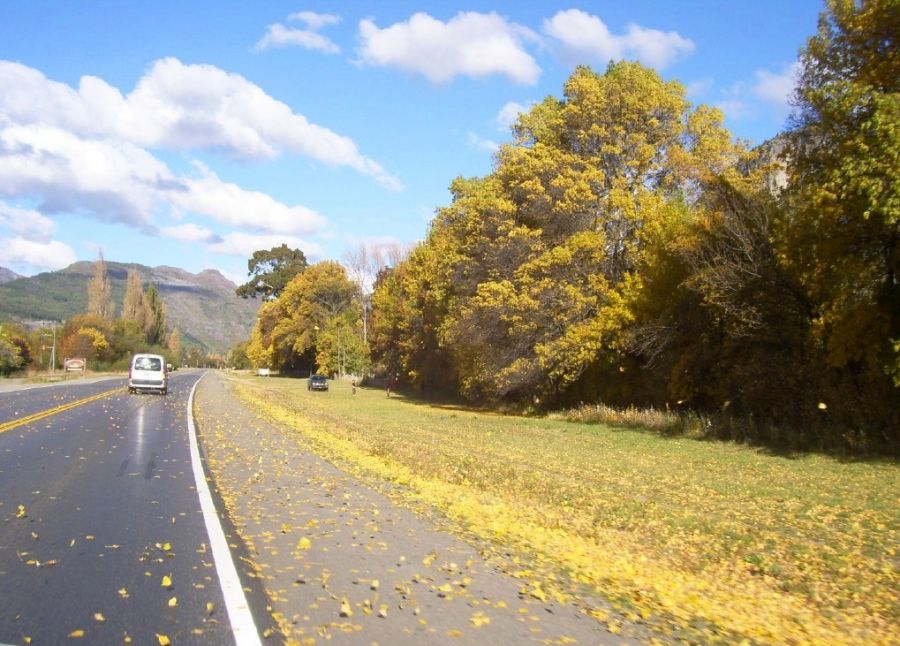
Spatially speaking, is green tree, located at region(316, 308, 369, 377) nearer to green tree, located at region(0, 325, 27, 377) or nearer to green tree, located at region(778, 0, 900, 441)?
green tree, located at region(0, 325, 27, 377)

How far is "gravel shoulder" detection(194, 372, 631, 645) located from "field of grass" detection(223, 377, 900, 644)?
0.46 meters

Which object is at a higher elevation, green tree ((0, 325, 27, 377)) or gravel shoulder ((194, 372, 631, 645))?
green tree ((0, 325, 27, 377))

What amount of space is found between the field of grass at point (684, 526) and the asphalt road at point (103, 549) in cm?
292

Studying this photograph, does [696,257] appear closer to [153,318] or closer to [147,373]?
[147,373]

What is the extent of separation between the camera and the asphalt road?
16.6 feet

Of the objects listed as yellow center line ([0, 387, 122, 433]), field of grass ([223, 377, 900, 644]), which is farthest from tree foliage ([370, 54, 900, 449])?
yellow center line ([0, 387, 122, 433])

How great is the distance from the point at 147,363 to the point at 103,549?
3252 centimetres

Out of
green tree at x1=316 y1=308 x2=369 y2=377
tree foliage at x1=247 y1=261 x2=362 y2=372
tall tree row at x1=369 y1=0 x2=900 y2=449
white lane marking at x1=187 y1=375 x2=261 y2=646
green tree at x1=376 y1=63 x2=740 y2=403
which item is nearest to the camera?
white lane marking at x1=187 y1=375 x2=261 y2=646

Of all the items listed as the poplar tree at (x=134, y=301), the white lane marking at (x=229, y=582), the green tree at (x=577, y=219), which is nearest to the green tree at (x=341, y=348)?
the green tree at (x=577, y=219)

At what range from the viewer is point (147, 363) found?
37.1 metres

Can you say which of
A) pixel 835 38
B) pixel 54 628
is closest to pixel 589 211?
pixel 835 38

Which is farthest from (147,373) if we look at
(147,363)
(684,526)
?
(684,526)

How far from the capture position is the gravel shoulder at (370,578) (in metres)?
5.06

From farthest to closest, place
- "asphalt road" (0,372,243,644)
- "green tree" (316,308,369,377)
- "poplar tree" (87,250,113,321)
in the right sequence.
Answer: "poplar tree" (87,250,113,321), "green tree" (316,308,369,377), "asphalt road" (0,372,243,644)
